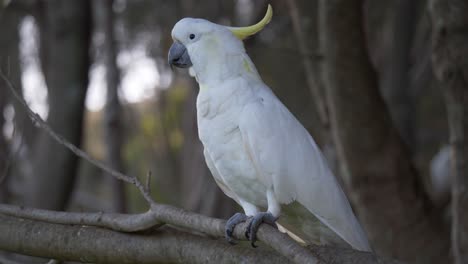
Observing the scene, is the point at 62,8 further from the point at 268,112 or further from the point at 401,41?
the point at 401,41

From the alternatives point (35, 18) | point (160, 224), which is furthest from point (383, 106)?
point (35, 18)

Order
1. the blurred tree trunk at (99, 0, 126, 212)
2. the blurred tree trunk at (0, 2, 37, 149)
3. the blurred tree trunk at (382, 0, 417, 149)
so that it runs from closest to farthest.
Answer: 1. the blurred tree trunk at (99, 0, 126, 212)
2. the blurred tree trunk at (382, 0, 417, 149)
3. the blurred tree trunk at (0, 2, 37, 149)

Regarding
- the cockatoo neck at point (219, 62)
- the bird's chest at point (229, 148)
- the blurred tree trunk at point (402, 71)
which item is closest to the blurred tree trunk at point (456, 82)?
the cockatoo neck at point (219, 62)

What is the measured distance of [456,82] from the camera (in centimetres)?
281

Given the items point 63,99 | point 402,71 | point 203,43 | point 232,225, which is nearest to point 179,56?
point 203,43

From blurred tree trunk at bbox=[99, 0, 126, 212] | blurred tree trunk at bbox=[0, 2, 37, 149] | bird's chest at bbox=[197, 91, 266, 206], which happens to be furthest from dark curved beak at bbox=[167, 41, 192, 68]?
blurred tree trunk at bbox=[0, 2, 37, 149]

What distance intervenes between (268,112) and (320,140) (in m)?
3.75

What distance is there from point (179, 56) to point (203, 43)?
0.32 ft

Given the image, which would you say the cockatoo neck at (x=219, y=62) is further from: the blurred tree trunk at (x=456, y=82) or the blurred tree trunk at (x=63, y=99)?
the blurred tree trunk at (x=63, y=99)

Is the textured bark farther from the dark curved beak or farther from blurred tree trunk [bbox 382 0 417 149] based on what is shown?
blurred tree trunk [bbox 382 0 417 149]

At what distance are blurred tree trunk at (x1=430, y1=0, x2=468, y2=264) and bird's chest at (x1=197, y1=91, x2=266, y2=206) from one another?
1.04 m

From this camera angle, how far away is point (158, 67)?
26.2ft

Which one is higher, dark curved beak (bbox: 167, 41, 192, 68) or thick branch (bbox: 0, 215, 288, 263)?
dark curved beak (bbox: 167, 41, 192, 68)

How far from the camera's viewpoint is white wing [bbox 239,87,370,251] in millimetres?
2150
